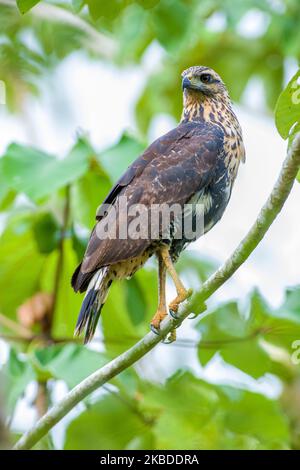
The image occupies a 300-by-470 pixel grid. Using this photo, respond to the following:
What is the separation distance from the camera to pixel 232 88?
7.42 meters

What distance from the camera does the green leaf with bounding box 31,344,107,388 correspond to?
4510mm

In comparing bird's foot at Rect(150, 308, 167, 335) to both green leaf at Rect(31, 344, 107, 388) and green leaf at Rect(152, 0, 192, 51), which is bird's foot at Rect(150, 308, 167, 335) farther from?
green leaf at Rect(152, 0, 192, 51)

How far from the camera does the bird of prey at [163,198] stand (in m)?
4.30

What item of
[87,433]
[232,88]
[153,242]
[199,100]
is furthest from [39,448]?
[232,88]

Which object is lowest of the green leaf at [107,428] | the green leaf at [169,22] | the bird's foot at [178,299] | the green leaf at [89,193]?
the green leaf at [107,428]

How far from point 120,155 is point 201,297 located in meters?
1.65

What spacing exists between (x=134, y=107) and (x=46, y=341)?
146 inches

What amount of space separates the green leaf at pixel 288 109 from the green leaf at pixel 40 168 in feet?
6.30

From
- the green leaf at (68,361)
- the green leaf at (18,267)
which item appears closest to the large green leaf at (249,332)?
the green leaf at (68,361)

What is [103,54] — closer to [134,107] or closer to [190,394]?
[134,107]

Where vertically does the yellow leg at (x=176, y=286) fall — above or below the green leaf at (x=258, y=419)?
above

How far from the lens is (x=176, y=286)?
4.28 m

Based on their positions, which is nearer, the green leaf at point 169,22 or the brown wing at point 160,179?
the brown wing at point 160,179

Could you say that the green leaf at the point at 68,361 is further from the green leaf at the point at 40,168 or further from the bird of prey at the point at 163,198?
the green leaf at the point at 40,168
